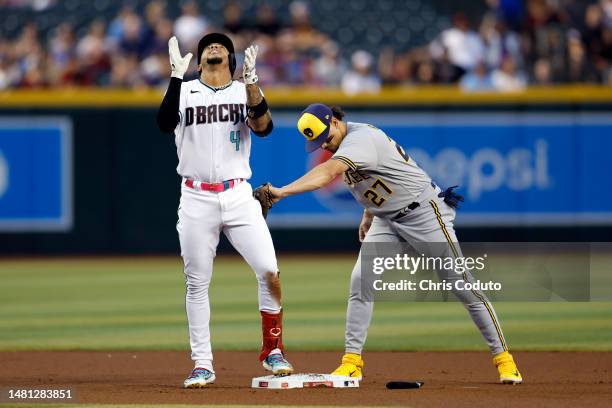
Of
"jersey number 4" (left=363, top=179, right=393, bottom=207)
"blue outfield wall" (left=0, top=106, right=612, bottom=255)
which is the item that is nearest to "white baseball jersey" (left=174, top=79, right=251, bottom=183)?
"jersey number 4" (left=363, top=179, right=393, bottom=207)

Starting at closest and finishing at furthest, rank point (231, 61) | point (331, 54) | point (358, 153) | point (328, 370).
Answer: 1. point (358, 153)
2. point (231, 61)
3. point (328, 370)
4. point (331, 54)

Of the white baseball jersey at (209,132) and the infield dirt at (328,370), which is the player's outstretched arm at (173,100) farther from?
the infield dirt at (328,370)

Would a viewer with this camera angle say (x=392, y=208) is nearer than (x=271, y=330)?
Yes

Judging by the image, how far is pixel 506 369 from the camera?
283 inches

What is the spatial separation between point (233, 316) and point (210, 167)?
14.8ft

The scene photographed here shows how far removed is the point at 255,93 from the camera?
7.08 m

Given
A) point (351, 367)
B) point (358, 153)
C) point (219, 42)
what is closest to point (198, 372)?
point (351, 367)

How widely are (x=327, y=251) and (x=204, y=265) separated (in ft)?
34.9

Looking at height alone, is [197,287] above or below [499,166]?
below

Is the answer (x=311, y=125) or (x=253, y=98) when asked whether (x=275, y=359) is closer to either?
(x=311, y=125)

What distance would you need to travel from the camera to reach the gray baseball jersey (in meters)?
7.07

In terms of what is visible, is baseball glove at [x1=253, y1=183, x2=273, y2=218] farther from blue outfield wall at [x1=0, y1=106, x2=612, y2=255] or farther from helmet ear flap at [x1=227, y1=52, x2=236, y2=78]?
blue outfield wall at [x1=0, y1=106, x2=612, y2=255]

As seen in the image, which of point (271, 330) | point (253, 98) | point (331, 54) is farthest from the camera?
point (331, 54)

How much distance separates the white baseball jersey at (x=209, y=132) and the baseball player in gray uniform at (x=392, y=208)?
1.54 ft
